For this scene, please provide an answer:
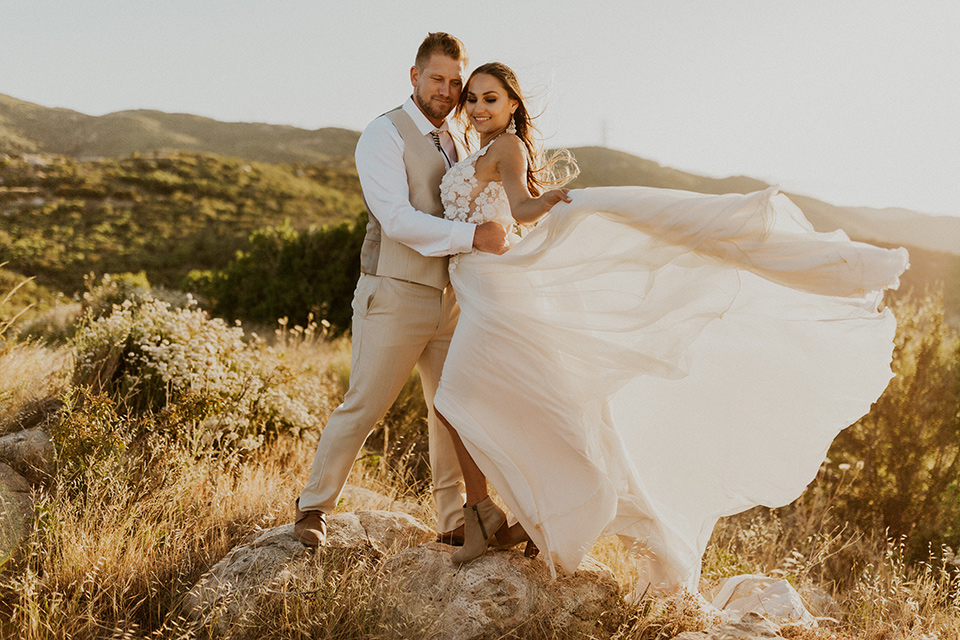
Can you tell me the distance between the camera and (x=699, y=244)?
2.76 meters

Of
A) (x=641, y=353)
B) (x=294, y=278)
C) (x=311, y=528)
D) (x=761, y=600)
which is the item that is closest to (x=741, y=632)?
(x=761, y=600)

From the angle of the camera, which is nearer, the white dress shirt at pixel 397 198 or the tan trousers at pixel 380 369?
the white dress shirt at pixel 397 198

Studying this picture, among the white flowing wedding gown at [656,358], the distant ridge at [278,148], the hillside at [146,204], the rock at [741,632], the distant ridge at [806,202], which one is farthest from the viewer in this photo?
the distant ridge at [806,202]

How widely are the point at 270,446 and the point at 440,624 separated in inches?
111

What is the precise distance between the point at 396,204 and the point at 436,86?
719 mm

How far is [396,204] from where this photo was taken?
3213mm

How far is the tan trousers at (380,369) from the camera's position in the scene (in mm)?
3342

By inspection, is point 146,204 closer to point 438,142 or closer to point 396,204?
point 438,142

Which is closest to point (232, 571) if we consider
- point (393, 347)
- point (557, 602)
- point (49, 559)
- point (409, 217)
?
point (49, 559)

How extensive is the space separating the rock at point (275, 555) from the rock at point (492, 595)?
277 mm

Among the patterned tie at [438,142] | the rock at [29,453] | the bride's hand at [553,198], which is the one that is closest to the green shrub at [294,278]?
the rock at [29,453]

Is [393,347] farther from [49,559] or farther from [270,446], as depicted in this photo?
[270,446]

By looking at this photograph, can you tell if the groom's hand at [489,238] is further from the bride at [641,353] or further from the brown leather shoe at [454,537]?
the brown leather shoe at [454,537]

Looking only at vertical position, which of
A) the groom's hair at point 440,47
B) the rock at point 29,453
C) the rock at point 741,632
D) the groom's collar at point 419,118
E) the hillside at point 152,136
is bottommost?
the rock at point 29,453
